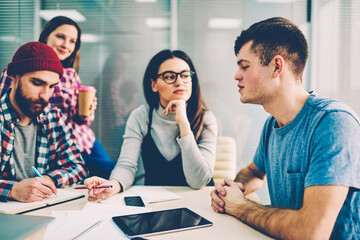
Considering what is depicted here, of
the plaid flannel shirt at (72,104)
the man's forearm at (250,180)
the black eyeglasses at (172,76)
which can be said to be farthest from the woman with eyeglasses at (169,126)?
the plaid flannel shirt at (72,104)

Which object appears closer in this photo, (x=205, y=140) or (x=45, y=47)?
(x=45, y=47)

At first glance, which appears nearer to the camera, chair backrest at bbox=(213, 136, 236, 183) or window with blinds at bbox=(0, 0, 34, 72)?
chair backrest at bbox=(213, 136, 236, 183)

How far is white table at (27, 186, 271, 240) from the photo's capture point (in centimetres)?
72

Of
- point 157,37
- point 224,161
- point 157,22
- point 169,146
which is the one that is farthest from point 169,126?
point 157,22

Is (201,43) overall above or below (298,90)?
above

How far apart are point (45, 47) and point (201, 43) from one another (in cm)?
183

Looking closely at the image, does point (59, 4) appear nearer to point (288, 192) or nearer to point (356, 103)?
point (288, 192)

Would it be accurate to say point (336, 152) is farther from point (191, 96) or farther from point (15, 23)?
point (15, 23)

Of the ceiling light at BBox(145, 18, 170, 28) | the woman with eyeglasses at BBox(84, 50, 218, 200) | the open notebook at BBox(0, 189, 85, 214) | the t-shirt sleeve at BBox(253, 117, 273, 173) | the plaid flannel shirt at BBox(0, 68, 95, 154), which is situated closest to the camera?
the open notebook at BBox(0, 189, 85, 214)

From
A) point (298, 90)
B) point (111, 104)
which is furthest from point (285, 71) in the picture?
point (111, 104)

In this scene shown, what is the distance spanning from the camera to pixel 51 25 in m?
1.98

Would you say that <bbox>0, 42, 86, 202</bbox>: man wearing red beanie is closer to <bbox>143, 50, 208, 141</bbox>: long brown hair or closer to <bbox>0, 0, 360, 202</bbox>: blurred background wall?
<bbox>143, 50, 208, 141</bbox>: long brown hair

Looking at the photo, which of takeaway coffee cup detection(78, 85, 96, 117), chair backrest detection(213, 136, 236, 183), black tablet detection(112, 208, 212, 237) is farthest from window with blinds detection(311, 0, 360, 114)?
black tablet detection(112, 208, 212, 237)

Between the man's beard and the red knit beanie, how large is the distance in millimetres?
103
